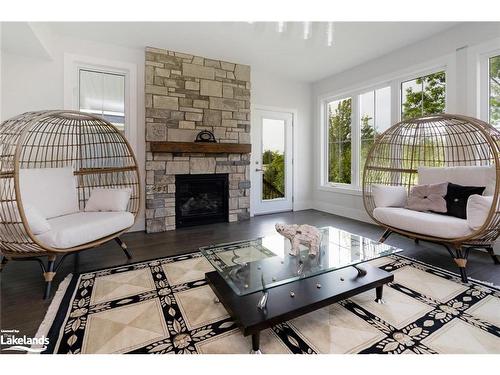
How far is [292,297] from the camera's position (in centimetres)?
150

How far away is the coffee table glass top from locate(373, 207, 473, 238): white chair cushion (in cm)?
74

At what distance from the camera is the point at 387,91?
401 centimetres

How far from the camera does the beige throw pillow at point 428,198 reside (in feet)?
8.78

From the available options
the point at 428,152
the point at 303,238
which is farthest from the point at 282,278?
the point at 428,152

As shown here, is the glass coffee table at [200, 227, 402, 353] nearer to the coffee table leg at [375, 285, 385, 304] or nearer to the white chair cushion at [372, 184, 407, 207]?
the coffee table leg at [375, 285, 385, 304]

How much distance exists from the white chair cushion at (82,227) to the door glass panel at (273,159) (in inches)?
108

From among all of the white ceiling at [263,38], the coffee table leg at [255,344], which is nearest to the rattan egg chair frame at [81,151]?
the white ceiling at [263,38]

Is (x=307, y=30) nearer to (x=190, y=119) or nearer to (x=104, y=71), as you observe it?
(x=190, y=119)

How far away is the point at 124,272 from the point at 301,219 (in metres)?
2.94

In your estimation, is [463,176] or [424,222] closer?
[424,222]

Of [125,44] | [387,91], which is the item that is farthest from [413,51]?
[125,44]

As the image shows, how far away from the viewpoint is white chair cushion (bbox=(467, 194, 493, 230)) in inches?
81.9

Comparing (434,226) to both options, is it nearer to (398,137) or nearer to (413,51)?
(398,137)

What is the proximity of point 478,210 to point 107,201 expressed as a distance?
3510mm
